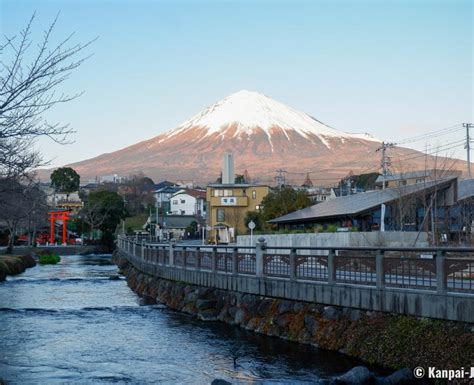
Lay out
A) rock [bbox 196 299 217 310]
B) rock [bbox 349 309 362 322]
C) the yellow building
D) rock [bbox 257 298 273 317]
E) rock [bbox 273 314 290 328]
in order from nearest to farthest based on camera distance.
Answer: rock [bbox 349 309 362 322]
rock [bbox 273 314 290 328]
rock [bbox 257 298 273 317]
rock [bbox 196 299 217 310]
the yellow building

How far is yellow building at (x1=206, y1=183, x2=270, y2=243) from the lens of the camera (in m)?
79.6

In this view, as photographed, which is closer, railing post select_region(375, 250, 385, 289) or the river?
the river

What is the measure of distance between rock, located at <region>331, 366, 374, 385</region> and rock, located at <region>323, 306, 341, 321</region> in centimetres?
375

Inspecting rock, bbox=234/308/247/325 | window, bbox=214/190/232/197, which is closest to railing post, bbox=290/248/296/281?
rock, bbox=234/308/247/325

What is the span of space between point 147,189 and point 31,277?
114m

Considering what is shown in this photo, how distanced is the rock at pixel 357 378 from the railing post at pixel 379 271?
2.88 metres

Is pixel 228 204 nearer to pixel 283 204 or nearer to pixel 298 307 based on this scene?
pixel 283 204

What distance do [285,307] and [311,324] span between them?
4.87 feet

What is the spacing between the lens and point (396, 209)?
39375mm

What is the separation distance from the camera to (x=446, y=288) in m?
12.8

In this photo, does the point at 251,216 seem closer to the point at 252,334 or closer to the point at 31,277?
the point at 31,277

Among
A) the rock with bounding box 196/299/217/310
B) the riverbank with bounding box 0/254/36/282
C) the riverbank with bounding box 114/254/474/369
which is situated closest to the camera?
the riverbank with bounding box 114/254/474/369

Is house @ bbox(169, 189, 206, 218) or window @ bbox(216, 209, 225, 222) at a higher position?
house @ bbox(169, 189, 206, 218)

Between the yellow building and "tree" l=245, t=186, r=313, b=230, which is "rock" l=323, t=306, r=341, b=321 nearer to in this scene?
"tree" l=245, t=186, r=313, b=230
